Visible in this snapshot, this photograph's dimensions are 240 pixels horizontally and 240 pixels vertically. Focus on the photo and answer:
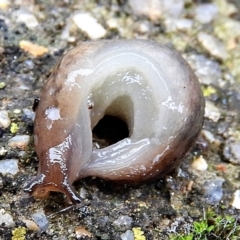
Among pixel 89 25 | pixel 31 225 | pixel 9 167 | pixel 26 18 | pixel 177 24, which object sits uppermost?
pixel 26 18

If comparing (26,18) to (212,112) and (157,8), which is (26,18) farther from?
(212,112)

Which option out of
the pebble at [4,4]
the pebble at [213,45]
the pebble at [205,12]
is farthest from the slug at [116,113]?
the pebble at [205,12]

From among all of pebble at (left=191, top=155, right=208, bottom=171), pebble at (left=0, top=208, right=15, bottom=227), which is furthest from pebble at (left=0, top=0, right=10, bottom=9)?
pebble at (left=191, top=155, right=208, bottom=171)

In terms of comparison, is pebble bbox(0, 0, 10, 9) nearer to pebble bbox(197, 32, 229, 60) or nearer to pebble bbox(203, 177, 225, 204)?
pebble bbox(197, 32, 229, 60)

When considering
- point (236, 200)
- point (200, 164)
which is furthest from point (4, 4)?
point (236, 200)

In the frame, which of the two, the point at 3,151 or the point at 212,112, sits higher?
the point at 3,151

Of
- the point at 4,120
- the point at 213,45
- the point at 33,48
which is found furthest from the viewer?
the point at 213,45
